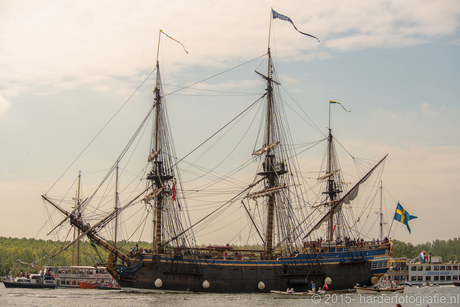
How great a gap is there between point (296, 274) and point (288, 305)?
13.7m

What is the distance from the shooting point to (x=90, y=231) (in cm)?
6256

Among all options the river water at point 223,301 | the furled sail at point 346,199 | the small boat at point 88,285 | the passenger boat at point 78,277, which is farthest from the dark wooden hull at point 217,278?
the passenger boat at point 78,277

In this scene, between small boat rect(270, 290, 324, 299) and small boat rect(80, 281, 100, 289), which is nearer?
small boat rect(270, 290, 324, 299)

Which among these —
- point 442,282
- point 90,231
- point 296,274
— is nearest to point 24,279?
point 90,231

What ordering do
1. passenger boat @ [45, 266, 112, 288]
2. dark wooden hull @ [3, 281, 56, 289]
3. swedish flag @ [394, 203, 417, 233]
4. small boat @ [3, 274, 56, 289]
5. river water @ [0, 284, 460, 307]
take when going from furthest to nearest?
passenger boat @ [45, 266, 112, 288] < small boat @ [3, 274, 56, 289] < dark wooden hull @ [3, 281, 56, 289] < swedish flag @ [394, 203, 417, 233] < river water @ [0, 284, 460, 307]

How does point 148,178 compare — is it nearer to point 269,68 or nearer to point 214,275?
point 214,275

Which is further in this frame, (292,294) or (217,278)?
(217,278)

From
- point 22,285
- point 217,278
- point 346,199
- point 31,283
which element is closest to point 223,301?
point 217,278

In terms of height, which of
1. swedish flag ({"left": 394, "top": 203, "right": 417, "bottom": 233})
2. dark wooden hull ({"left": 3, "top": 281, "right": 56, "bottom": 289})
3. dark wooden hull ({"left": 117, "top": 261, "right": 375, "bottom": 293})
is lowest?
dark wooden hull ({"left": 3, "top": 281, "right": 56, "bottom": 289})

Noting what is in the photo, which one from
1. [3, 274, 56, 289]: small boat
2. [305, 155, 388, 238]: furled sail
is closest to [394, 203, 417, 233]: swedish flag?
[305, 155, 388, 238]: furled sail

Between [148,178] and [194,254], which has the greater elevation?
[148,178]

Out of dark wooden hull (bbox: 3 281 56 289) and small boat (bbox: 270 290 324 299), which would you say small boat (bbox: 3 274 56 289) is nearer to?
dark wooden hull (bbox: 3 281 56 289)

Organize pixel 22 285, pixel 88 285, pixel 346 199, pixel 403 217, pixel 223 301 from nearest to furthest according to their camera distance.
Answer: pixel 223 301 < pixel 403 217 < pixel 346 199 < pixel 22 285 < pixel 88 285

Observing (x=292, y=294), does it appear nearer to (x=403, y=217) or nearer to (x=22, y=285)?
(x=403, y=217)
